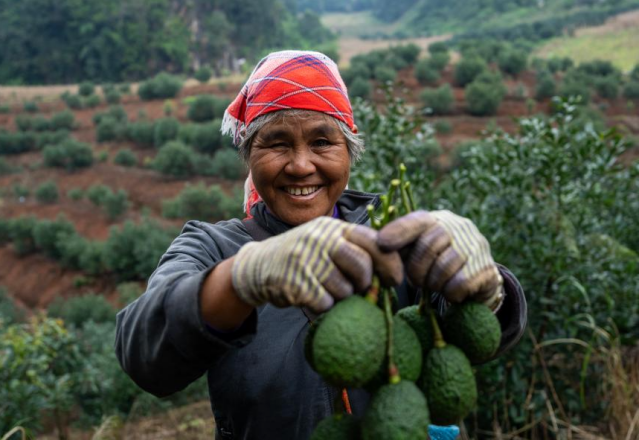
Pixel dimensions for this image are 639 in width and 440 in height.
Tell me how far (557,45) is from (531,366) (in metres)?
36.7

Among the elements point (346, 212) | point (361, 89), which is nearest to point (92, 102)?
point (361, 89)

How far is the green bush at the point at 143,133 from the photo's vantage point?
2527 centimetres

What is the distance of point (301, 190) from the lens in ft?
6.20

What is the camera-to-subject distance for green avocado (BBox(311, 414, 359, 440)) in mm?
1169

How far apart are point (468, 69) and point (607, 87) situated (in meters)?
5.56

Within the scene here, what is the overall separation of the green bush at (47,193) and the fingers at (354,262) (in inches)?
889

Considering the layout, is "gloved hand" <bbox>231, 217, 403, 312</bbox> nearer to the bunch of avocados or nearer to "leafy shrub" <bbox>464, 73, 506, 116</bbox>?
the bunch of avocados

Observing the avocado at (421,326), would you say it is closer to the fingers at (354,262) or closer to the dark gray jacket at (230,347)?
the fingers at (354,262)

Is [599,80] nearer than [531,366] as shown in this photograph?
No

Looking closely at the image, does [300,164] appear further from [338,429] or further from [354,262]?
[338,429]

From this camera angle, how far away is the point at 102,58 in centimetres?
4319

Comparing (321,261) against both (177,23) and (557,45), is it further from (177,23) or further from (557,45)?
(177,23)

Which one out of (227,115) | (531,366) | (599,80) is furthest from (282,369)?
(599,80)

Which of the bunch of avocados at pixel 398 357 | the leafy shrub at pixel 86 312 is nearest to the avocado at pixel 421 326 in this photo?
the bunch of avocados at pixel 398 357
